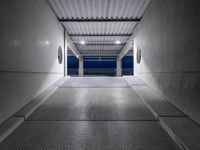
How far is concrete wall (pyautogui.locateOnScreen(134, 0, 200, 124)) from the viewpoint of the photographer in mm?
3240

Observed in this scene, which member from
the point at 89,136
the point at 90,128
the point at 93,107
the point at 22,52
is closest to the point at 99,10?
the point at 22,52

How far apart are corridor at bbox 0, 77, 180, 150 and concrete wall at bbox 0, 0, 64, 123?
572 millimetres

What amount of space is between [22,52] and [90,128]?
2.51 metres

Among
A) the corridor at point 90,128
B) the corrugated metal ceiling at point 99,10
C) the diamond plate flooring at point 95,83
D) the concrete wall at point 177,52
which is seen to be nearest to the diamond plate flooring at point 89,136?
the corridor at point 90,128

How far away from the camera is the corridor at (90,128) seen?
8.63 ft

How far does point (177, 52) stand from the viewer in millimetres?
4062

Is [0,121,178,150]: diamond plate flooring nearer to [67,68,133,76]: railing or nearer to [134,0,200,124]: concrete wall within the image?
[134,0,200,124]: concrete wall

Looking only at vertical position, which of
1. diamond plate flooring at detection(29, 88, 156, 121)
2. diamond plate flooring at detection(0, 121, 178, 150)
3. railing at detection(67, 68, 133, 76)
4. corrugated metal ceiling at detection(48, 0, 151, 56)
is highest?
corrugated metal ceiling at detection(48, 0, 151, 56)

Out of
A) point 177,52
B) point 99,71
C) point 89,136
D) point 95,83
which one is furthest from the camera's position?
point 99,71

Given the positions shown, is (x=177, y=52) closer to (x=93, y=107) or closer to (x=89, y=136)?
(x=93, y=107)

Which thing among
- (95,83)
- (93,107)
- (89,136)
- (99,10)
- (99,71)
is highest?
(99,10)

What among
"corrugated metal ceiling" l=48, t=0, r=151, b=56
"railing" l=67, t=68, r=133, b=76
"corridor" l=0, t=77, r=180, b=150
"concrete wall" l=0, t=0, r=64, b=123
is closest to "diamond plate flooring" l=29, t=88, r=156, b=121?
"corridor" l=0, t=77, r=180, b=150

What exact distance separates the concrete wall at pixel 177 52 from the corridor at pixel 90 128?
64 centimetres

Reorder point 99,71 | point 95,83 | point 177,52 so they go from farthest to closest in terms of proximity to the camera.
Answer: point 99,71 < point 95,83 < point 177,52
